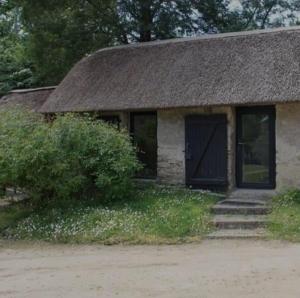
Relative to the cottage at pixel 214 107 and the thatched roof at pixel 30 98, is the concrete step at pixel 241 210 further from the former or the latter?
the thatched roof at pixel 30 98

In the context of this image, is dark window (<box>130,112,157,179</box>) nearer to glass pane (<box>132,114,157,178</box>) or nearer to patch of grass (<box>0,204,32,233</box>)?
glass pane (<box>132,114,157,178</box>)

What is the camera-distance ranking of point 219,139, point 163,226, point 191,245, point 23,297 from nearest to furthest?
point 23,297, point 191,245, point 163,226, point 219,139

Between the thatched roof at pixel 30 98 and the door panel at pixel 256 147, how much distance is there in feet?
24.6

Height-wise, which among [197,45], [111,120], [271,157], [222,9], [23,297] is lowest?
[23,297]

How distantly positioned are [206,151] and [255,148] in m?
1.27

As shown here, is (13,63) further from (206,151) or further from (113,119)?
(206,151)

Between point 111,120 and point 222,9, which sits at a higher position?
point 222,9

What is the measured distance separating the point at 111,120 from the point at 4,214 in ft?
13.9

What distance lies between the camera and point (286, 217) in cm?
1095

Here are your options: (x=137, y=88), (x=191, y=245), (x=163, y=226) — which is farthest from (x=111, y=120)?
(x=191, y=245)

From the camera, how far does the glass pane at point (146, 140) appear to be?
49.6ft

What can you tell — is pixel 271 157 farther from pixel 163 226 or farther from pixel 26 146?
pixel 26 146

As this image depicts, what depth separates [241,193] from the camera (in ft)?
43.0

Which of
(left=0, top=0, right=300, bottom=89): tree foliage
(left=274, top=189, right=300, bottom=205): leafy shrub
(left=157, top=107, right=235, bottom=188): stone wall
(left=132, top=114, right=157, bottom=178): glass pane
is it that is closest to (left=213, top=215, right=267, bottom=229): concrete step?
(left=274, top=189, right=300, bottom=205): leafy shrub
